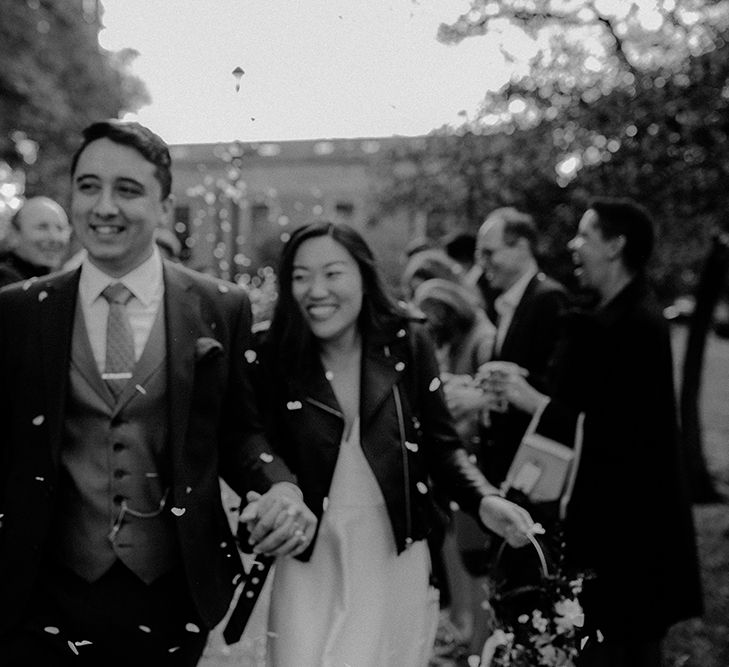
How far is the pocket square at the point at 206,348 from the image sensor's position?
2.69m

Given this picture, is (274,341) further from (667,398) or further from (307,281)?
(667,398)

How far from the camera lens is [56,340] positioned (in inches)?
102

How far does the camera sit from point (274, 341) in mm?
3137

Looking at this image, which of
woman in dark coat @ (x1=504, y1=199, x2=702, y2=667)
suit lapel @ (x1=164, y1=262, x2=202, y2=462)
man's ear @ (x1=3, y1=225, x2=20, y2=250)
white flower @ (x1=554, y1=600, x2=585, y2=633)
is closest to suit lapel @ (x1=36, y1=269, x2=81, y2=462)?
suit lapel @ (x1=164, y1=262, x2=202, y2=462)

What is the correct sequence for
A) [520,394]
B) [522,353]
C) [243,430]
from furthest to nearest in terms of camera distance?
[522,353] < [520,394] < [243,430]

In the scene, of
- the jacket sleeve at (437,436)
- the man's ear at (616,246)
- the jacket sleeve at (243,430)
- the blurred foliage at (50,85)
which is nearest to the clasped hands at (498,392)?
the man's ear at (616,246)

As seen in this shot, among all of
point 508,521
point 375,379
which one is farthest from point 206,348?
point 508,521

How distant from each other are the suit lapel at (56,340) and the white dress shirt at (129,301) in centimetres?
4

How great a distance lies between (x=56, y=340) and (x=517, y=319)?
2.92 meters

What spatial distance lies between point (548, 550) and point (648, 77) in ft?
11.5

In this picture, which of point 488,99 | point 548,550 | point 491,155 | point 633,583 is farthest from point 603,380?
point 491,155

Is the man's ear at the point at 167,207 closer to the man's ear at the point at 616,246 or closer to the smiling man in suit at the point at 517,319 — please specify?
the man's ear at the point at 616,246

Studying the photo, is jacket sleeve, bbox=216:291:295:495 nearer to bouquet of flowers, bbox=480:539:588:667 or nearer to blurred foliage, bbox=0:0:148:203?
bouquet of flowers, bbox=480:539:588:667

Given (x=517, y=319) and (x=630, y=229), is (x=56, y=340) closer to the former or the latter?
(x=630, y=229)
